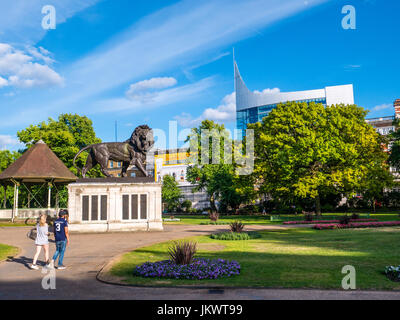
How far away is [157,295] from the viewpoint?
823cm

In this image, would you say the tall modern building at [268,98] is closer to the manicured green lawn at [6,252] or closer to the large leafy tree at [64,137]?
the large leafy tree at [64,137]

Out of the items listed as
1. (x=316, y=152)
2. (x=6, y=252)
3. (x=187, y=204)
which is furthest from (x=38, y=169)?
(x=187, y=204)

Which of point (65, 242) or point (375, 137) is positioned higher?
point (375, 137)

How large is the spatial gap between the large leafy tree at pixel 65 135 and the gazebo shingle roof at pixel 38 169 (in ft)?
38.4

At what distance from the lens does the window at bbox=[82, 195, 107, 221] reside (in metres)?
25.5

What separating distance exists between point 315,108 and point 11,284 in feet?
125

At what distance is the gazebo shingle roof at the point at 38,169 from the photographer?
115 feet

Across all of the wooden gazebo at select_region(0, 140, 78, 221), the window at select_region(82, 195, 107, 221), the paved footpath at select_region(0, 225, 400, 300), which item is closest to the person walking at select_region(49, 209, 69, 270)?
the paved footpath at select_region(0, 225, 400, 300)

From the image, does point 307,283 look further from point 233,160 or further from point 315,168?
point 233,160

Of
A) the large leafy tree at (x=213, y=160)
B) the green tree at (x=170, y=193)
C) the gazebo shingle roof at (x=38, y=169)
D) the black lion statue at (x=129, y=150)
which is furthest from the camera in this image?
the green tree at (x=170, y=193)

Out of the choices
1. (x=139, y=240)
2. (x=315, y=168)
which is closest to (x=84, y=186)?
(x=139, y=240)

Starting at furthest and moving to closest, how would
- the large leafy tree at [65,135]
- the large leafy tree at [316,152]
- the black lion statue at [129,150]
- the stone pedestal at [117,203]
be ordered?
the large leafy tree at [65,135]
the large leafy tree at [316,152]
the black lion statue at [129,150]
the stone pedestal at [117,203]

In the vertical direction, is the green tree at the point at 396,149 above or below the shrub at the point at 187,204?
above

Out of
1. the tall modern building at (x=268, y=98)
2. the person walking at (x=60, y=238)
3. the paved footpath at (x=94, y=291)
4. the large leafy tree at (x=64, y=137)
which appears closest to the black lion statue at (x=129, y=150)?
the person walking at (x=60, y=238)
